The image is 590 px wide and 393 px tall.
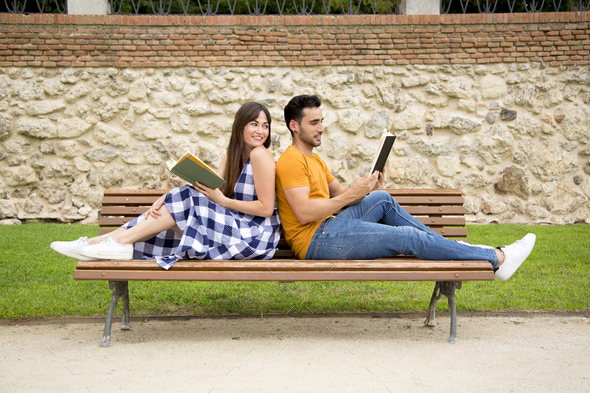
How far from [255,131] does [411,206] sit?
1353mm

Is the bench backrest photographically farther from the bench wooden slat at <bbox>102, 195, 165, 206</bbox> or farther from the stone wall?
the stone wall

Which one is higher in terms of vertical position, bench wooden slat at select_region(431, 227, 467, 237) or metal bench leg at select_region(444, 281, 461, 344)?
bench wooden slat at select_region(431, 227, 467, 237)

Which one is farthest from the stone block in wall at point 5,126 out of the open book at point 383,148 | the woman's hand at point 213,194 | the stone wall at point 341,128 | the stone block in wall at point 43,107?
the open book at point 383,148

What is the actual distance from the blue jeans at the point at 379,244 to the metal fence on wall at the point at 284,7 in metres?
4.75

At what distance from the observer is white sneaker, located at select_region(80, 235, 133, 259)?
3217mm

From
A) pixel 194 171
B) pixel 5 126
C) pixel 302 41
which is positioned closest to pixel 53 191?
pixel 5 126

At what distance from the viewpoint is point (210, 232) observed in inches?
131

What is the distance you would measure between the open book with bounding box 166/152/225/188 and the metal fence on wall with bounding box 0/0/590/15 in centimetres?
469

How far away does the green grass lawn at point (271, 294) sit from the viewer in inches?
159

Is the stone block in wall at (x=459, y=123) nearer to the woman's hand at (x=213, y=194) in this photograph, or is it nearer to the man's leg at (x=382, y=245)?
the man's leg at (x=382, y=245)

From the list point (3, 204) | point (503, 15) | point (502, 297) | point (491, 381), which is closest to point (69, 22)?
point (3, 204)

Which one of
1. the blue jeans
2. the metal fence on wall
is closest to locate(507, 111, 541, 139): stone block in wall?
the metal fence on wall

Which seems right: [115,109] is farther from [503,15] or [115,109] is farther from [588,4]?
[588,4]

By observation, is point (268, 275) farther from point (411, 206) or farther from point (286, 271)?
point (411, 206)
